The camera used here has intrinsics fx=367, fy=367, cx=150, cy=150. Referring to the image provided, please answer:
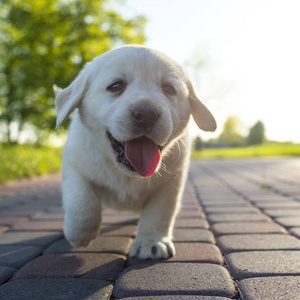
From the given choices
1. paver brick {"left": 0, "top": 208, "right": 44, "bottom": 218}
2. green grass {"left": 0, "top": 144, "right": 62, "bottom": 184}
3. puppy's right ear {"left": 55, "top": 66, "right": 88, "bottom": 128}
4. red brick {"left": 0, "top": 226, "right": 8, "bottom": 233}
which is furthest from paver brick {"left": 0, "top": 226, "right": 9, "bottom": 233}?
green grass {"left": 0, "top": 144, "right": 62, "bottom": 184}

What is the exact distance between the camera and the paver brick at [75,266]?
6.62ft

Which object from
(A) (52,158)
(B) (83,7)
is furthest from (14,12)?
(A) (52,158)

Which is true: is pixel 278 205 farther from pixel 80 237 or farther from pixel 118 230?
pixel 80 237

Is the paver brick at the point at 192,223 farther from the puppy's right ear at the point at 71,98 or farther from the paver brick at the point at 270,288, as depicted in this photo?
the puppy's right ear at the point at 71,98

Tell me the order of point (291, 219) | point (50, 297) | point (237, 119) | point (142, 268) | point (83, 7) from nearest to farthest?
point (50, 297) < point (142, 268) < point (291, 219) < point (83, 7) < point (237, 119)

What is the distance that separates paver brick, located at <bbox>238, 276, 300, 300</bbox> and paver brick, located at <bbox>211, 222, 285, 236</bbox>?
3.38 ft

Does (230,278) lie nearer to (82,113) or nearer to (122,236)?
(122,236)

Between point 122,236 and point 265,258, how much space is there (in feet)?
3.94

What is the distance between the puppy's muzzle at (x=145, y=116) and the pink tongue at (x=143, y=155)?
5.8 inches

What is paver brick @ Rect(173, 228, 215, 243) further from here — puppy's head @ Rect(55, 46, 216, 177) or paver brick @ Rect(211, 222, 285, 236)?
puppy's head @ Rect(55, 46, 216, 177)

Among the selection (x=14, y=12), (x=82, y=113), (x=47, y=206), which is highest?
(x=14, y=12)

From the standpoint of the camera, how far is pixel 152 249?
2.40 m

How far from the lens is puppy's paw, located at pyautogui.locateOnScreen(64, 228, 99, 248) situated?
2.50m

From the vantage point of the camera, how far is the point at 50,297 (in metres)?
1.70
